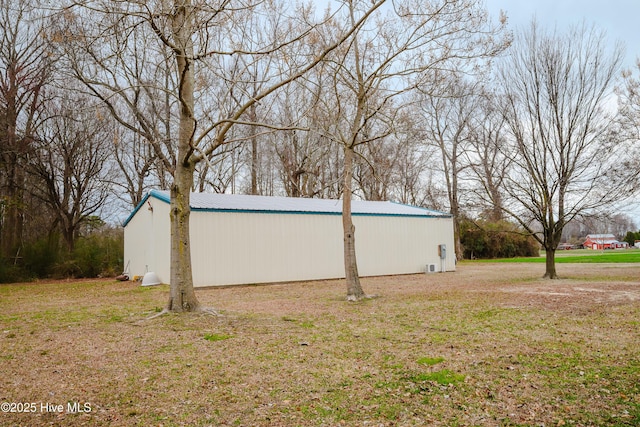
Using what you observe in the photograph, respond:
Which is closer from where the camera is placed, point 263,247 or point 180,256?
point 180,256

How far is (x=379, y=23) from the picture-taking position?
8.80 meters

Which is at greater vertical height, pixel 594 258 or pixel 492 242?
pixel 492 242

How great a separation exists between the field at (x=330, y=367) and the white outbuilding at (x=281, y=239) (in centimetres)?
576

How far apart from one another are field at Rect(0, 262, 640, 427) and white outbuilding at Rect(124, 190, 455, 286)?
5.76 metres

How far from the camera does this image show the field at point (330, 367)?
321 cm

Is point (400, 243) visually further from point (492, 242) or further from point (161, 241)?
point (492, 242)

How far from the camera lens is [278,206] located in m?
16.1

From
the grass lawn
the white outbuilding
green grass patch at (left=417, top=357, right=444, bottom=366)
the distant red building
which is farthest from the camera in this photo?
the distant red building

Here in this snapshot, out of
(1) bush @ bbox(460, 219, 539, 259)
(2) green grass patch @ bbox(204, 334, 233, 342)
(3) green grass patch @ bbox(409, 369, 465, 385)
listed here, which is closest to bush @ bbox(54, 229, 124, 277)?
(2) green grass patch @ bbox(204, 334, 233, 342)

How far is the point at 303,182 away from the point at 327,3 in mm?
20388

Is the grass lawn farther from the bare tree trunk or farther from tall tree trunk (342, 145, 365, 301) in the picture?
the bare tree trunk

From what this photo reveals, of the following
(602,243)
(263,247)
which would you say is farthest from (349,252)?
(602,243)

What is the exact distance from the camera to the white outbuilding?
14.0 metres

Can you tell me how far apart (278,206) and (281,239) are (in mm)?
1454
